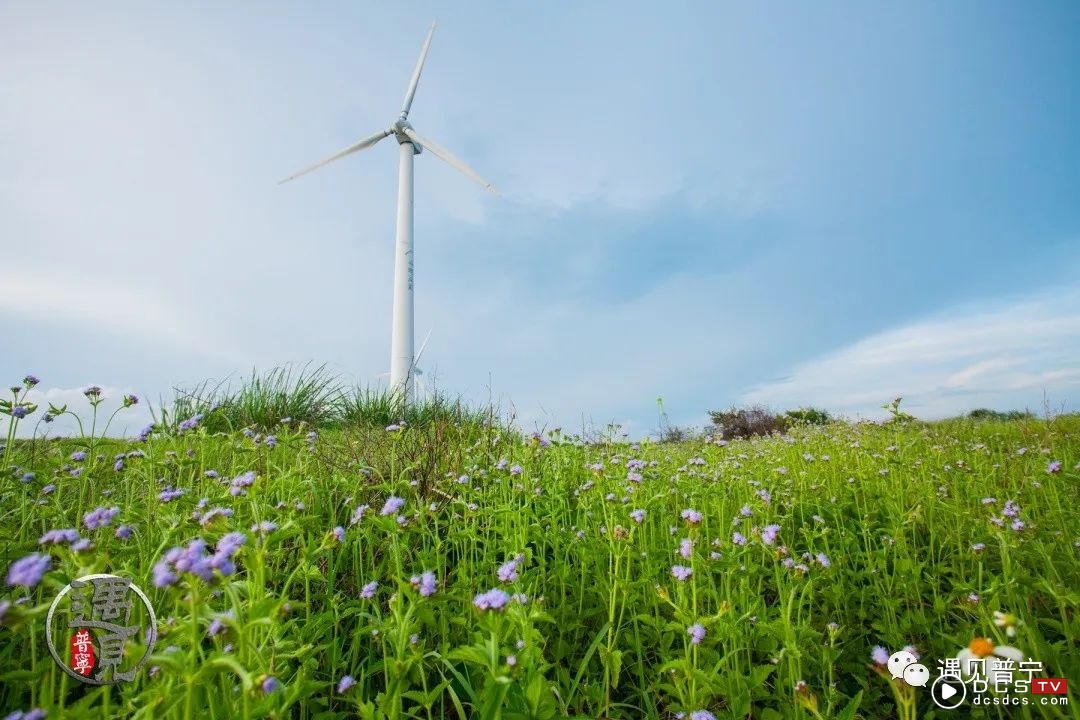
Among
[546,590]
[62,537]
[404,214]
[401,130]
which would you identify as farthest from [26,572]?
[401,130]

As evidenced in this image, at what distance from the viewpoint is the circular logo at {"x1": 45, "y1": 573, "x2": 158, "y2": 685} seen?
5.64 ft

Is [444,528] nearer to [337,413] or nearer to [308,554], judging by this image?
[308,554]

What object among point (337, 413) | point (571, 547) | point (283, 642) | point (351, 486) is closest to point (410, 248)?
point (337, 413)

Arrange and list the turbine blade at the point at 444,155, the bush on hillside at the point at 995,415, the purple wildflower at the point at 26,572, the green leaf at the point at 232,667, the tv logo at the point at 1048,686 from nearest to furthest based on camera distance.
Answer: the green leaf at the point at 232,667 → the purple wildflower at the point at 26,572 → the tv logo at the point at 1048,686 → the bush on hillside at the point at 995,415 → the turbine blade at the point at 444,155

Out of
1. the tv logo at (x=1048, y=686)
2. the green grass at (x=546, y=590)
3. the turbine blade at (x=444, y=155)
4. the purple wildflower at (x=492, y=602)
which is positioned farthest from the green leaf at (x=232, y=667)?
the turbine blade at (x=444, y=155)

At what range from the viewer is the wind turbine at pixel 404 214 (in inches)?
737

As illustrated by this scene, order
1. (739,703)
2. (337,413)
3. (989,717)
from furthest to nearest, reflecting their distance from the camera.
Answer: (337,413) < (989,717) < (739,703)

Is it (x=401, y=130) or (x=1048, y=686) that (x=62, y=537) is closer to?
(x=1048, y=686)

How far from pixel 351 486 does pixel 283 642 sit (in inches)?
117

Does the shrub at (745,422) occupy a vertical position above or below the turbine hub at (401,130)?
below

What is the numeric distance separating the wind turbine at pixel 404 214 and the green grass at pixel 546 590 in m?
11.6

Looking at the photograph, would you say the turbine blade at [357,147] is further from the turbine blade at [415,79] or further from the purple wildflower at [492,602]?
the purple wildflower at [492,602]

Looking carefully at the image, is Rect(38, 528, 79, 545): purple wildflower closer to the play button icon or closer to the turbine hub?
the play button icon

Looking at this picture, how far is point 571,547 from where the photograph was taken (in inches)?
171
